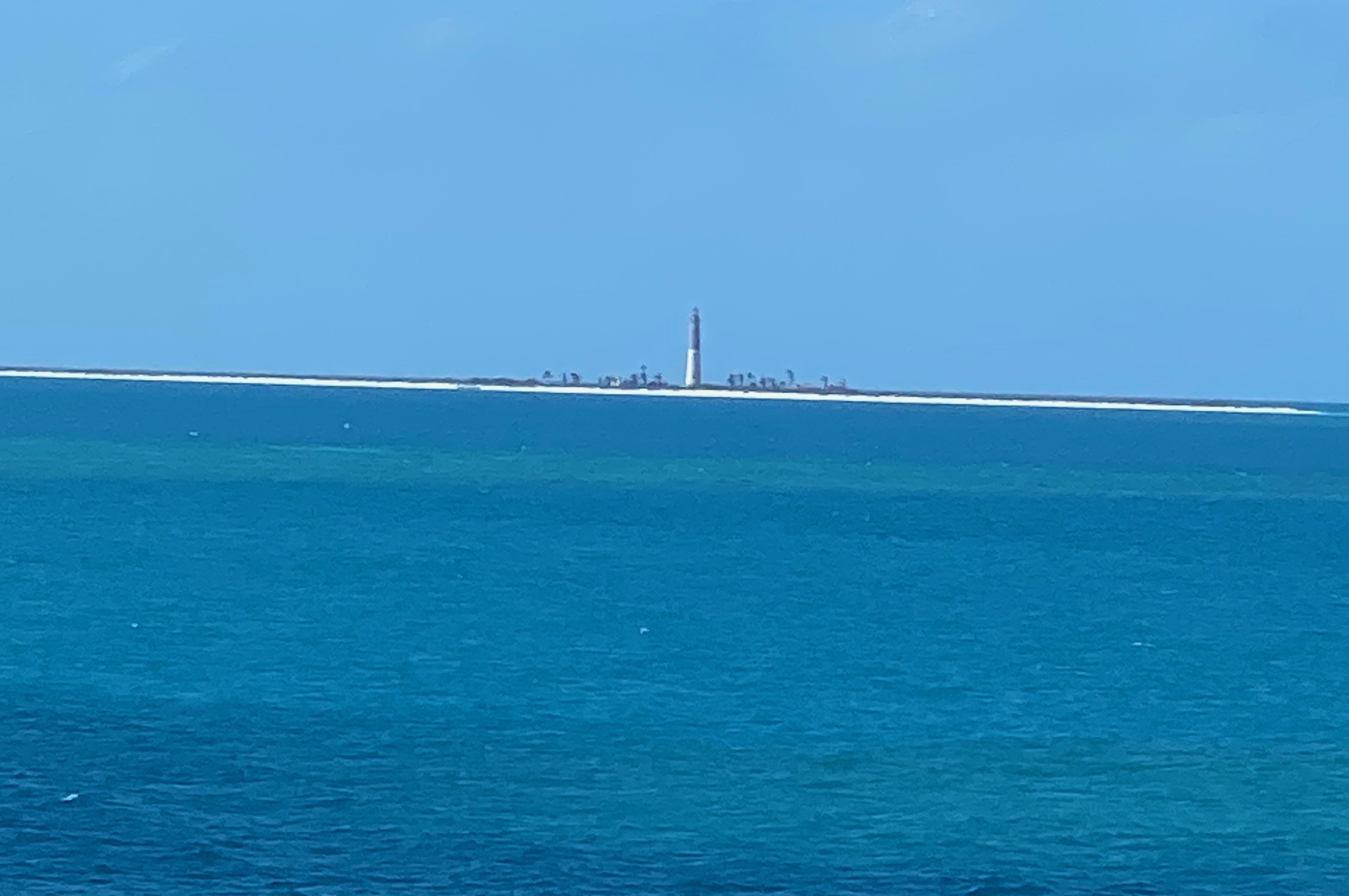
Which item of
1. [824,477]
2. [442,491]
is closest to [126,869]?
[442,491]

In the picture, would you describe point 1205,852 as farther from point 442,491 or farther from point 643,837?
point 442,491

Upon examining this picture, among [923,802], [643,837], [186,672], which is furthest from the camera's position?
[186,672]

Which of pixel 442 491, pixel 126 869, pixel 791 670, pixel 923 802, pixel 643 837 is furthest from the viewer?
pixel 442 491

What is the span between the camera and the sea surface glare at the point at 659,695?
2123 cm

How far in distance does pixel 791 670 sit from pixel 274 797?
483 inches

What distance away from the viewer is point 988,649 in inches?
1423

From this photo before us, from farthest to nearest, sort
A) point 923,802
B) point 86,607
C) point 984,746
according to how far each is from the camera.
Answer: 1. point 86,607
2. point 984,746
3. point 923,802

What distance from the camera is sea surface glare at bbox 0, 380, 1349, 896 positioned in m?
21.2

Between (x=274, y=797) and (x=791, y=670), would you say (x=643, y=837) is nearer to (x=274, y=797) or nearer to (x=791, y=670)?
(x=274, y=797)

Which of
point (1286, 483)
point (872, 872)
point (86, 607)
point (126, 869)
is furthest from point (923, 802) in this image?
point (1286, 483)

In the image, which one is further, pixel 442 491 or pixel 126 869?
pixel 442 491

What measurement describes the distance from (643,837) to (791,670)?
11701 mm

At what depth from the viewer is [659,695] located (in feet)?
99.6

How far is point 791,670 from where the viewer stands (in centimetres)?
3316
